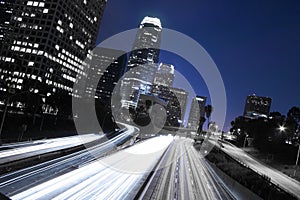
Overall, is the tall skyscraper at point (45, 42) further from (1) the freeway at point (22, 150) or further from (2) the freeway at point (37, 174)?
(2) the freeway at point (37, 174)

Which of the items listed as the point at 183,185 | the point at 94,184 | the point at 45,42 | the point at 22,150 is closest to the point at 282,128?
the point at 183,185

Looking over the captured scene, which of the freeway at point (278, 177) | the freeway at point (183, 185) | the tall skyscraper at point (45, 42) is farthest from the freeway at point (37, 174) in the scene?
the tall skyscraper at point (45, 42)

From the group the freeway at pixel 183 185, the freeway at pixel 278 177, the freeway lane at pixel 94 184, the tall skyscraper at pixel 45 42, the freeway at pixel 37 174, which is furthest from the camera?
the tall skyscraper at pixel 45 42

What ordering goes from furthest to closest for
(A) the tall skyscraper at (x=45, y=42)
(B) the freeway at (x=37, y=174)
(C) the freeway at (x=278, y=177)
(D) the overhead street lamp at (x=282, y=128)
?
(A) the tall skyscraper at (x=45, y=42) < (D) the overhead street lamp at (x=282, y=128) < (C) the freeway at (x=278, y=177) < (B) the freeway at (x=37, y=174)

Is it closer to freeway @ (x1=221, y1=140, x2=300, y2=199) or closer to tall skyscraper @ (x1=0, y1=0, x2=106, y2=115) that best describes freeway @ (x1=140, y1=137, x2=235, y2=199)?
freeway @ (x1=221, y1=140, x2=300, y2=199)

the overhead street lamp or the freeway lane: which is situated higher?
the overhead street lamp

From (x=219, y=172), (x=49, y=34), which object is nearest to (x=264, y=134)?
(x=219, y=172)

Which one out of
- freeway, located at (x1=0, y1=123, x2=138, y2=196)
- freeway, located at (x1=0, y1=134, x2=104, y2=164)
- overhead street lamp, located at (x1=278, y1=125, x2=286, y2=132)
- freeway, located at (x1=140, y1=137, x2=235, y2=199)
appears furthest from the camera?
overhead street lamp, located at (x1=278, y1=125, x2=286, y2=132)

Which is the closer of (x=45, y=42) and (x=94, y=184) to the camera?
(x=94, y=184)

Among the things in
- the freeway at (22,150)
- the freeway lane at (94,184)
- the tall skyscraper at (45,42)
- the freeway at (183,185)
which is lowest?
the freeway at (22,150)

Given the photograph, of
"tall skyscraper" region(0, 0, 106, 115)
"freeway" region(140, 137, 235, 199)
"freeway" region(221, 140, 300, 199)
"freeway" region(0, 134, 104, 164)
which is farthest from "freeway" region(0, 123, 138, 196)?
"tall skyscraper" region(0, 0, 106, 115)

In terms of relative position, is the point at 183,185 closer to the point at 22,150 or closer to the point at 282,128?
the point at 22,150

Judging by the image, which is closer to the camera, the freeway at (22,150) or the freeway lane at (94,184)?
the freeway lane at (94,184)

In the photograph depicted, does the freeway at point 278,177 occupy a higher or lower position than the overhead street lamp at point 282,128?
lower
